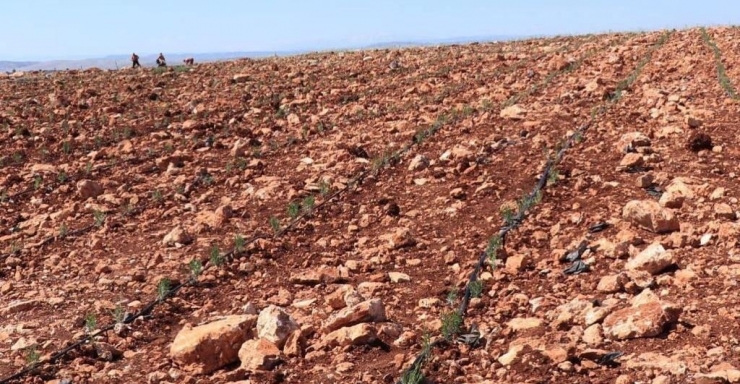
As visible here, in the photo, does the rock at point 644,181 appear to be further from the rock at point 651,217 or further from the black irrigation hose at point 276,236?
the black irrigation hose at point 276,236

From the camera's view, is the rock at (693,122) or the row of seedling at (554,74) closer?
the rock at (693,122)

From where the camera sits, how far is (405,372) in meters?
4.03

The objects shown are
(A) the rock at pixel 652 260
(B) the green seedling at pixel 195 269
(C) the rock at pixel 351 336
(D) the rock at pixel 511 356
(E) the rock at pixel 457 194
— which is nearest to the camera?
(D) the rock at pixel 511 356

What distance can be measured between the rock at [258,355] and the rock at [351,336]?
0.36 metres

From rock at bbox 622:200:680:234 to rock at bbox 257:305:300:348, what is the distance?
315 centimetres

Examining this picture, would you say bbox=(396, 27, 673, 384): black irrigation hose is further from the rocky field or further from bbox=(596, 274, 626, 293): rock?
bbox=(596, 274, 626, 293): rock

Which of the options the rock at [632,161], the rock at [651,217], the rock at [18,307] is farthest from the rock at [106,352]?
the rock at [632,161]

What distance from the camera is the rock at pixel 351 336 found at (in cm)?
460

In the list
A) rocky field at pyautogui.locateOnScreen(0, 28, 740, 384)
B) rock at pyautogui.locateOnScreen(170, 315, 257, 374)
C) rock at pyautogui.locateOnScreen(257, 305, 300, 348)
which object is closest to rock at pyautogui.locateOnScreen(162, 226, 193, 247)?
rocky field at pyautogui.locateOnScreen(0, 28, 740, 384)

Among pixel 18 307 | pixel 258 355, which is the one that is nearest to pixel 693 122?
pixel 258 355

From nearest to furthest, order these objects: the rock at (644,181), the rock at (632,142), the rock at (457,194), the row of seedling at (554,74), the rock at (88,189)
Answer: the rock at (644,181)
the rock at (457,194)
the rock at (632,142)
the rock at (88,189)
the row of seedling at (554,74)

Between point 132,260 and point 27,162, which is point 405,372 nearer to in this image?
point 132,260

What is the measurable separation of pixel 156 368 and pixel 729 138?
22.7ft

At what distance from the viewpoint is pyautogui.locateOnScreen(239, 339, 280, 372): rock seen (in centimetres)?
448
